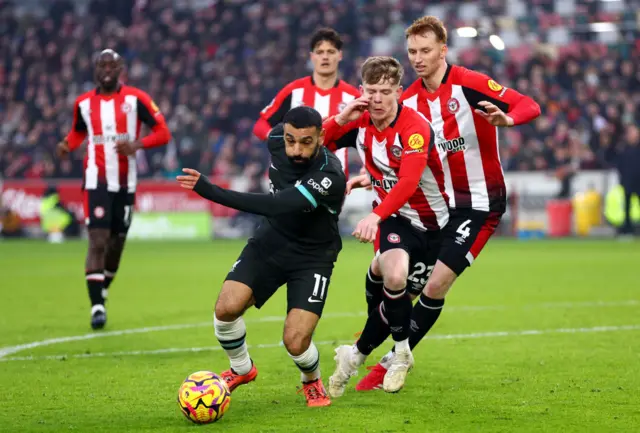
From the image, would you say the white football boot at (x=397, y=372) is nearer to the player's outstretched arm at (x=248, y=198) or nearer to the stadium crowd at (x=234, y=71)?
the player's outstretched arm at (x=248, y=198)

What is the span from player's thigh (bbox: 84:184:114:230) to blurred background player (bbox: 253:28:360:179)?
6.56 ft

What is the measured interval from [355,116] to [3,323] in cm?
503

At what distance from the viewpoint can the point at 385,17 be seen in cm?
2981

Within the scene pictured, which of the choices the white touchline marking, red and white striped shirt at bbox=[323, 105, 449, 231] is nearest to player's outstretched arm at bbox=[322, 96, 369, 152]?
red and white striped shirt at bbox=[323, 105, 449, 231]

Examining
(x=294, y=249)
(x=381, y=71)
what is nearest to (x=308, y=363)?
(x=294, y=249)

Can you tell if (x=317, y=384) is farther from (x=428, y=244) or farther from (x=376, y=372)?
(x=428, y=244)

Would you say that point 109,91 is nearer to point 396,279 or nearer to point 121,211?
point 121,211

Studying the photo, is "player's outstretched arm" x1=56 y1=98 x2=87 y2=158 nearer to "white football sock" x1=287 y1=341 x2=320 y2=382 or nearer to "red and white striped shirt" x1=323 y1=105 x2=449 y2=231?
"red and white striped shirt" x1=323 y1=105 x2=449 y2=231

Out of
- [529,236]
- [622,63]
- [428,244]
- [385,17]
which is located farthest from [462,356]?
[385,17]

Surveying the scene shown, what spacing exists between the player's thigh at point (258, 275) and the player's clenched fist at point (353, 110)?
40.3 inches

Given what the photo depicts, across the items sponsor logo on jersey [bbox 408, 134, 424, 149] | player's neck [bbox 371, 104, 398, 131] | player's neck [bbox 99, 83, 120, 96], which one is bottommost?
player's neck [bbox 99, 83, 120, 96]

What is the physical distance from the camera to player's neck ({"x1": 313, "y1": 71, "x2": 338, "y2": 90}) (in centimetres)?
855

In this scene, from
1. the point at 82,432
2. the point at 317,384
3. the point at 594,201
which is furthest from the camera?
the point at 594,201

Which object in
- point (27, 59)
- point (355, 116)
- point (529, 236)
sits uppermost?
point (355, 116)
